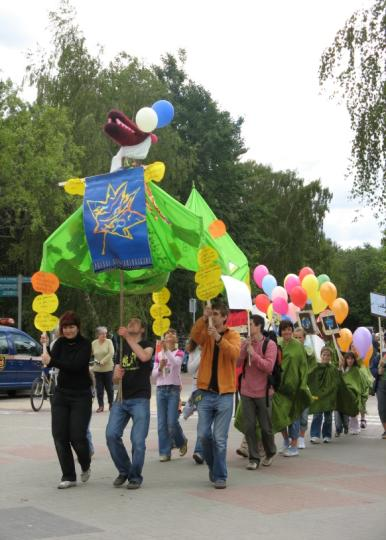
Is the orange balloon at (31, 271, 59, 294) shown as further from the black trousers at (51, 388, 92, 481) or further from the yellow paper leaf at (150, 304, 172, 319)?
the yellow paper leaf at (150, 304, 172, 319)

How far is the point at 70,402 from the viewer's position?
377 inches

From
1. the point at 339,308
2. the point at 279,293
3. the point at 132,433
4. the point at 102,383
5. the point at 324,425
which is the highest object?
the point at 279,293

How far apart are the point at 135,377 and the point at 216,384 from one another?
0.83 metres

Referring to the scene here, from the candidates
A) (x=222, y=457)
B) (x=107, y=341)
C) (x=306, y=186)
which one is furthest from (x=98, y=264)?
(x=306, y=186)

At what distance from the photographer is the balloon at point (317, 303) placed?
15.0m

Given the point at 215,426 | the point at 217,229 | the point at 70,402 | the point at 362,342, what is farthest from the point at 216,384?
the point at 362,342

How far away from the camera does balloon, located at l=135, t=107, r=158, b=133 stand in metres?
10.2

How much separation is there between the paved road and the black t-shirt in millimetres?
967

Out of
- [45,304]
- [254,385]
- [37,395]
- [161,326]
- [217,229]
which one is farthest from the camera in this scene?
[37,395]

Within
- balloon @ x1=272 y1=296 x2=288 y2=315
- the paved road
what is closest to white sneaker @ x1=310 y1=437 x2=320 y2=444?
the paved road

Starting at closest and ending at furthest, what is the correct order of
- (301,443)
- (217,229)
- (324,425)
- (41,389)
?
(217,229) < (301,443) < (324,425) < (41,389)

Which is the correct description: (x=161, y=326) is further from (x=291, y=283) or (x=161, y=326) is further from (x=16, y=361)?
(x=16, y=361)

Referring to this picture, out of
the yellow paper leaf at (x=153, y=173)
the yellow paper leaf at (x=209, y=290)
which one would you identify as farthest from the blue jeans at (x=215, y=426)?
the yellow paper leaf at (x=153, y=173)

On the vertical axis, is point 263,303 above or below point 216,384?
above
